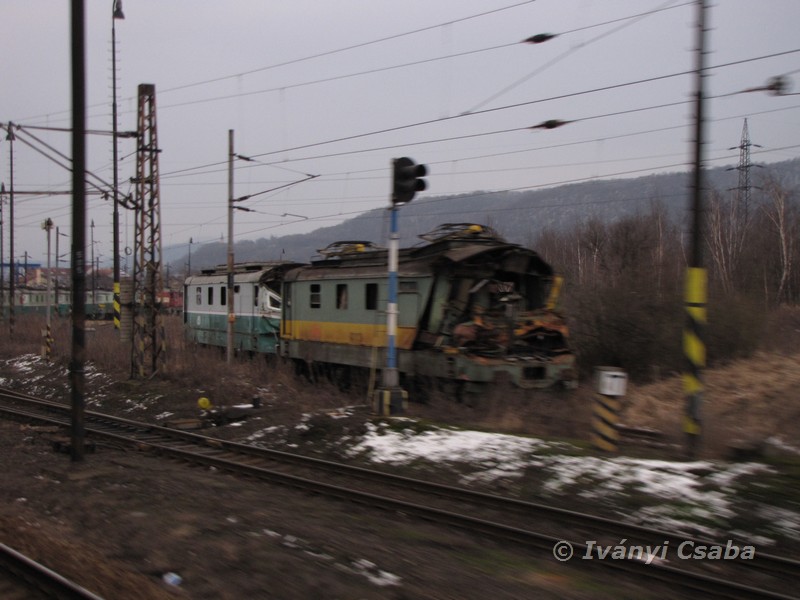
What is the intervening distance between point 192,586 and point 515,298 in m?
11.4

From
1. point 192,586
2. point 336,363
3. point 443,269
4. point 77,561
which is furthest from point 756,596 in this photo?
point 336,363

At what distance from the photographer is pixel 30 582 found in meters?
4.85

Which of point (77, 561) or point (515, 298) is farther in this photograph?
point (515, 298)

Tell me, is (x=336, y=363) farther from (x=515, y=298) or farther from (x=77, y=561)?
(x=77, y=561)

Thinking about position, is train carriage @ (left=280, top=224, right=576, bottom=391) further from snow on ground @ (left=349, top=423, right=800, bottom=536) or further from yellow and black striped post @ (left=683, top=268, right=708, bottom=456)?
yellow and black striped post @ (left=683, top=268, right=708, bottom=456)

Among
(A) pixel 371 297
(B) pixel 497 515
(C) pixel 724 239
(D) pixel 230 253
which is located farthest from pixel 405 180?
(C) pixel 724 239

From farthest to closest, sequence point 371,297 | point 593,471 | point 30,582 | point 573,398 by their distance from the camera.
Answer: point 371,297
point 573,398
point 593,471
point 30,582

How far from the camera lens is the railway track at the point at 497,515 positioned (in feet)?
17.2

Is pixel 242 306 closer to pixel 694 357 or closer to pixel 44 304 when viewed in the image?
pixel 694 357

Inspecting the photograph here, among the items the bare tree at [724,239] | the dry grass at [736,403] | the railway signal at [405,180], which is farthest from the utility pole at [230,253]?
the bare tree at [724,239]

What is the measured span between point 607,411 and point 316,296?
1025 cm

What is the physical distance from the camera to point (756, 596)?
15.6ft

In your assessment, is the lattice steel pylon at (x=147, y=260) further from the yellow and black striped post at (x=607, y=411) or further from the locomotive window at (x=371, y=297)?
the yellow and black striped post at (x=607, y=411)

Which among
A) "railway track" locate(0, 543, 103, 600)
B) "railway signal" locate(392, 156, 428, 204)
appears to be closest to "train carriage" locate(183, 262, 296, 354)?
"railway signal" locate(392, 156, 428, 204)
